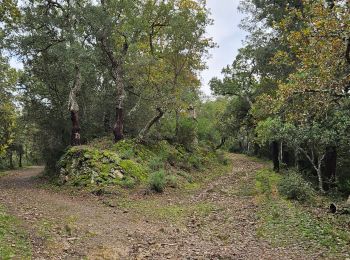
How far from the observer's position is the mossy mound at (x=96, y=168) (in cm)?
1564

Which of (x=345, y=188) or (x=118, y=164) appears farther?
(x=345, y=188)

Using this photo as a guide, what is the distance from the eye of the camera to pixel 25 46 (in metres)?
20.2

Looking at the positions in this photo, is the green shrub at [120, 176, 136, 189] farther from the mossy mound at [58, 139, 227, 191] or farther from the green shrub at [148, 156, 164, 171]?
the green shrub at [148, 156, 164, 171]

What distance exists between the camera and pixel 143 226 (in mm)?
10727

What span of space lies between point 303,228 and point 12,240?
7.74 meters

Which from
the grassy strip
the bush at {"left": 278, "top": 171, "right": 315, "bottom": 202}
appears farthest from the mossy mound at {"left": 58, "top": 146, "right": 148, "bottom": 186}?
the bush at {"left": 278, "top": 171, "right": 315, "bottom": 202}

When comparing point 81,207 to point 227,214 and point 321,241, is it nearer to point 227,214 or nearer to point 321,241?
point 227,214

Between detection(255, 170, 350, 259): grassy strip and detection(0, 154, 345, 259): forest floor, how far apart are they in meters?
0.26

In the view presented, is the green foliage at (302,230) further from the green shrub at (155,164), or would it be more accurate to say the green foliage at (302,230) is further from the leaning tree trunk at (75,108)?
the leaning tree trunk at (75,108)

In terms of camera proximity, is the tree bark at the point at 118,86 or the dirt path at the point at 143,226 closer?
the dirt path at the point at 143,226

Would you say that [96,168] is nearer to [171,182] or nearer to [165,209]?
[171,182]

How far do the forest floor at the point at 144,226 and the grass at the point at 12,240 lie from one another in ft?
0.39

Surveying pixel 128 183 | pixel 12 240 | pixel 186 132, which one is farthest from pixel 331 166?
pixel 12 240

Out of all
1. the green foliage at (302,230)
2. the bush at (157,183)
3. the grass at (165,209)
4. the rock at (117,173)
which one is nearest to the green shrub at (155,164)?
the rock at (117,173)
